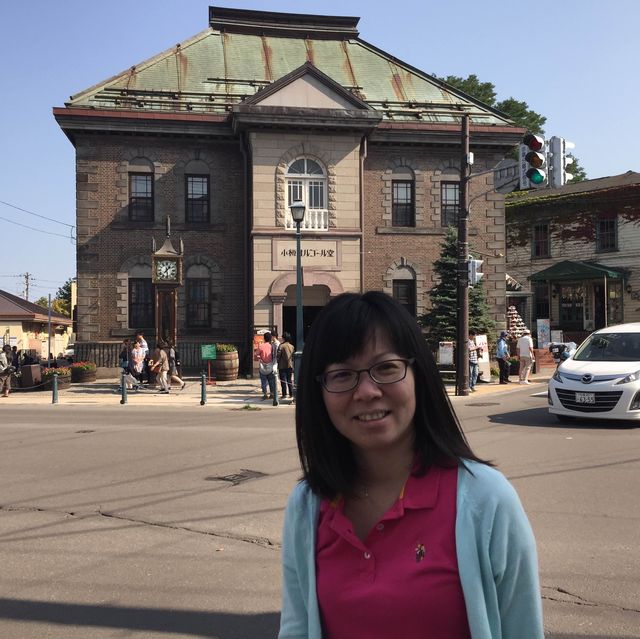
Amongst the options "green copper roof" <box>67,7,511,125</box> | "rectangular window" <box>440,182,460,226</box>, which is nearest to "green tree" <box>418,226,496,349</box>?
"rectangular window" <box>440,182,460,226</box>

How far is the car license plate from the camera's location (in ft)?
41.2

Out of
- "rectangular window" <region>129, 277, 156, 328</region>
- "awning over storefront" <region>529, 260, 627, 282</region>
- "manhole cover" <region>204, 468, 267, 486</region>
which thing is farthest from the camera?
"awning over storefront" <region>529, 260, 627, 282</region>

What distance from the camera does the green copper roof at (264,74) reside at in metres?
27.8

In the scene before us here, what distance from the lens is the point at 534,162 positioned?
1312cm

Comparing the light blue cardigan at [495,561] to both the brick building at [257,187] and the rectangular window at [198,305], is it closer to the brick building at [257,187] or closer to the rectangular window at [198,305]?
the brick building at [257,187]

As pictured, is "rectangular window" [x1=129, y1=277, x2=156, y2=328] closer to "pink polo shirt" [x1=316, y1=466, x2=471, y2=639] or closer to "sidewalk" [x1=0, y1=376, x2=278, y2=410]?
"sidewalk" [x1=0, y1=376, x2=278, y2=410]

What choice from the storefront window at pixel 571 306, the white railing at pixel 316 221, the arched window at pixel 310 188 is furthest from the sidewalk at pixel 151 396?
the storefront window at pixel 571 306

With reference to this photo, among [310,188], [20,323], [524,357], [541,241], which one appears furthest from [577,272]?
[20,323]

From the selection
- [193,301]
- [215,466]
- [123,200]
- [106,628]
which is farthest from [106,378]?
[106,628]

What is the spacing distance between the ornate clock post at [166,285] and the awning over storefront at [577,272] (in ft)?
76.1

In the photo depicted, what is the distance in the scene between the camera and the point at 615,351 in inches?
539

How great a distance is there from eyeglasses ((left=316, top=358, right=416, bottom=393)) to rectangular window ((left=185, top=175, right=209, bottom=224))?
2644cm

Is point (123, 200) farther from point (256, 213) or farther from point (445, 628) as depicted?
point (445, 628)

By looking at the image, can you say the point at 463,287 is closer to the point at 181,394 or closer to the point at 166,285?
the point at 181,394
